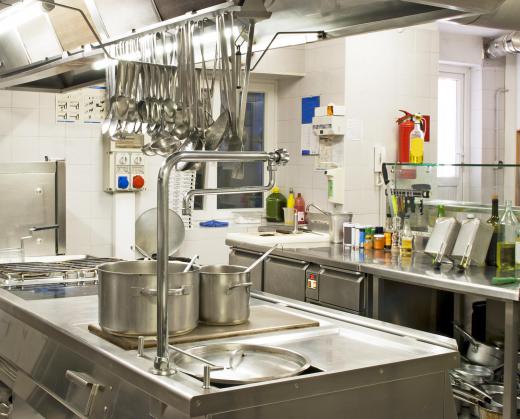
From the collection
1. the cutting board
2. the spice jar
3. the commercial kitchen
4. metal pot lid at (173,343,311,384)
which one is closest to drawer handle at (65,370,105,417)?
the commercial kitchen

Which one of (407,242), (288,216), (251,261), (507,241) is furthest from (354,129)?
(507,241)

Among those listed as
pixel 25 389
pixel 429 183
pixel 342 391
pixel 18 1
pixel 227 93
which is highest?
pixel 18 1

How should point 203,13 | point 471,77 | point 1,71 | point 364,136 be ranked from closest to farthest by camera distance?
point 203,13, point 1,71, point 364,136, point 471,77

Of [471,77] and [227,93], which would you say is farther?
[471,77]

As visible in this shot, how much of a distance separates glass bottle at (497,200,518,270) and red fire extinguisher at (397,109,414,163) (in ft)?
7.07

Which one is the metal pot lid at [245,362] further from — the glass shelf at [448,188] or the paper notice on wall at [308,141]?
the paper notice on wall at [308,141]

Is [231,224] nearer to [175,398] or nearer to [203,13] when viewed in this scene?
[203,13]

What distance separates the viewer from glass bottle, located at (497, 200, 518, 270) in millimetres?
3855

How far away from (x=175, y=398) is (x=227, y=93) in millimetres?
1085

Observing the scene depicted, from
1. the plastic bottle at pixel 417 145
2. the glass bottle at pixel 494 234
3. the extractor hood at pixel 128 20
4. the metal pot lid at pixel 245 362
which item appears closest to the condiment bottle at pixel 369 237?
the glass bottle at pixel 494 234

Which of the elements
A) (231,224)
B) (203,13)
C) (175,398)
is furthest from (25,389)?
(231,224)

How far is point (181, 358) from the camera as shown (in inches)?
79.4

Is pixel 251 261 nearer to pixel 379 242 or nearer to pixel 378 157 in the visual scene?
pixel 379 242

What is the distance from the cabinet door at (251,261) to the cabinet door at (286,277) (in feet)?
0.21
